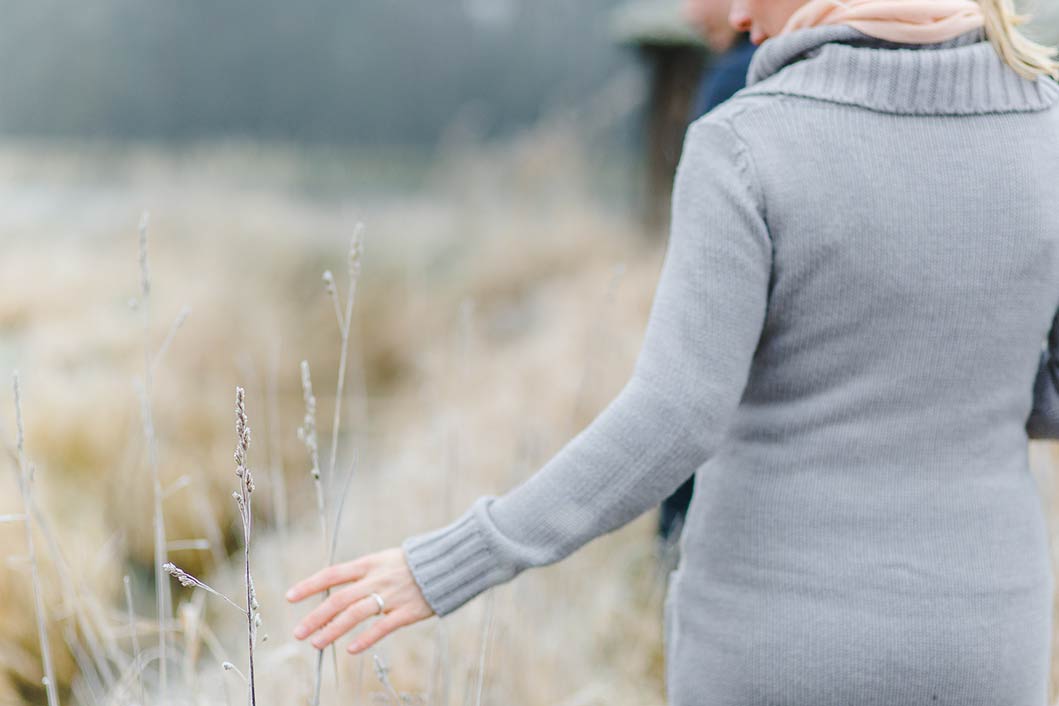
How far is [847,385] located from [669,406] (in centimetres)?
16

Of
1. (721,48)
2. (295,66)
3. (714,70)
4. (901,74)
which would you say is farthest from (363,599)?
(295,66)

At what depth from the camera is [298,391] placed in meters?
3.66

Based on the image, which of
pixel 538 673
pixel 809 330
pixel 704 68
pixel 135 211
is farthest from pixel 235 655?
pixel 704 68

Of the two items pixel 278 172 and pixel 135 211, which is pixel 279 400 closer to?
pixel 135 211

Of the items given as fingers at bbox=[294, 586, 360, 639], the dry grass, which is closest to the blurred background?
the dry grass

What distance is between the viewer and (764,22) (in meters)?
1.00

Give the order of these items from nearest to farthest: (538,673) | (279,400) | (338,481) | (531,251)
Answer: (538,673) < (338,481) < (279,400) < (531,251)

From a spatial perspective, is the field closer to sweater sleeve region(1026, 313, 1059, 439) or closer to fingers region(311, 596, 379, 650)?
fingers region(311, 596, 379, 650)

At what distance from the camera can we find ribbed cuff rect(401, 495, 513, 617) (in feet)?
3.07

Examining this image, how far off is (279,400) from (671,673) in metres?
2.69

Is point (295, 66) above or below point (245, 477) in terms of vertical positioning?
below

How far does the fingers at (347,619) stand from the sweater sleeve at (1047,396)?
2.24ft

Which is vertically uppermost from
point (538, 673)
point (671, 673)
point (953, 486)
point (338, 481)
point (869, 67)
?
point (869, 67)

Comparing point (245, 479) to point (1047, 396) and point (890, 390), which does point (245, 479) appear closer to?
point (890, 390)
